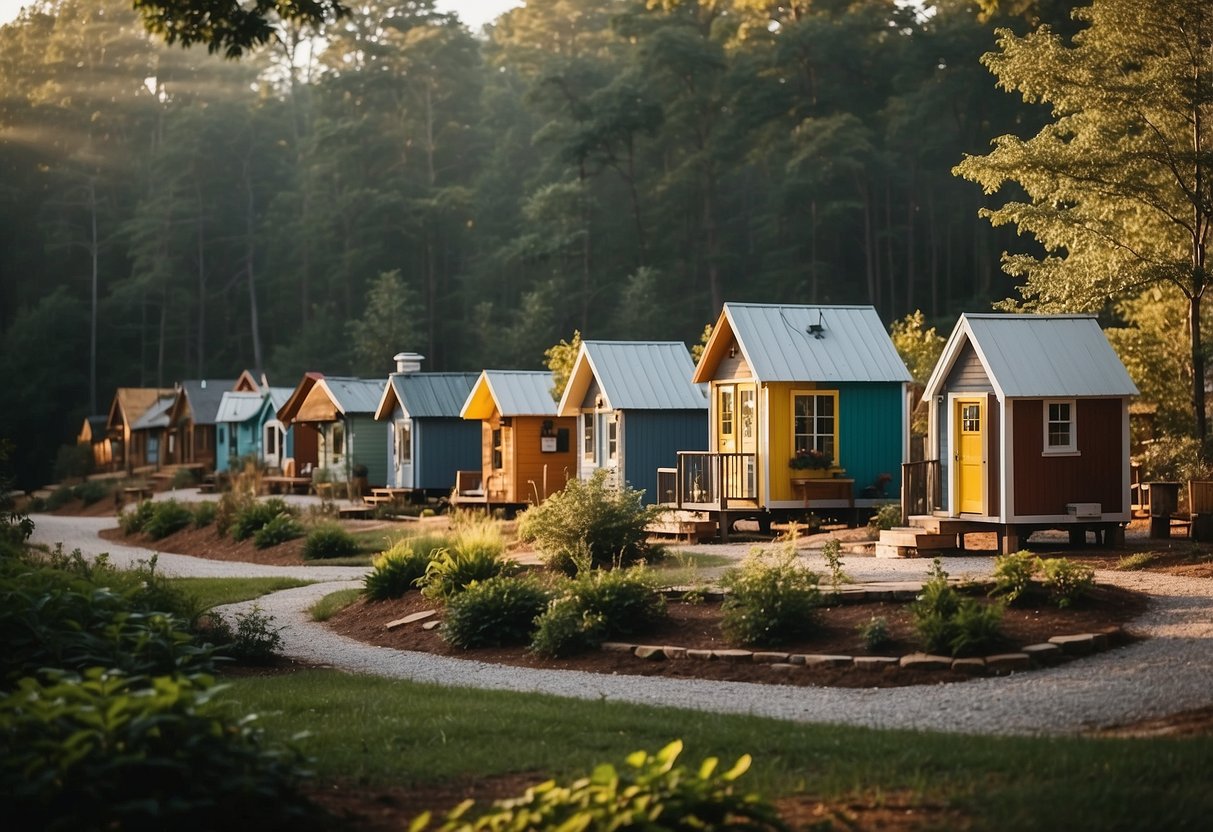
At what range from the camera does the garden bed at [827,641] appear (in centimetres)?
1248

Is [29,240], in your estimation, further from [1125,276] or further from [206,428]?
[1125,276]

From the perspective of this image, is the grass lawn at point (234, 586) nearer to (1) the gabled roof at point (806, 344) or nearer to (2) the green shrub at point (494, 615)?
(2) the green shrub at point (494, 615)

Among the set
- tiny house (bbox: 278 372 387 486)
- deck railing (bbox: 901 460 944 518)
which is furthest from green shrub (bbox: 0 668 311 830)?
tiny house (bbox: 278 372 387 486)

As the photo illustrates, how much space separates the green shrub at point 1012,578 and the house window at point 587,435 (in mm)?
18952

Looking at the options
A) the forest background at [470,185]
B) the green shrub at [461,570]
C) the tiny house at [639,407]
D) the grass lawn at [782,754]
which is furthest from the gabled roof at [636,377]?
the forest background at [470,185]

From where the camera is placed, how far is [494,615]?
15.2m

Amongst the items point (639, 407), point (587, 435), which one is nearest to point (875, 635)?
point (639, 407)

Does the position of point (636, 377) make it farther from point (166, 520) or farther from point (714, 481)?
point (166, 520)

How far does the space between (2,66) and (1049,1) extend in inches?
2503

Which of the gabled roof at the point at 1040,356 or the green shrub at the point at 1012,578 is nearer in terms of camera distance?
the green shrub at the point at 1012,578

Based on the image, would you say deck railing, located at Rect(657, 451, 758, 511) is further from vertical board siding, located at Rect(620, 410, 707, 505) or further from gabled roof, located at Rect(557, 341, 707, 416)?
gabled roof, located at Rect(557, 341, 707, 416)

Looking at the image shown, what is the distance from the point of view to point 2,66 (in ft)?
290

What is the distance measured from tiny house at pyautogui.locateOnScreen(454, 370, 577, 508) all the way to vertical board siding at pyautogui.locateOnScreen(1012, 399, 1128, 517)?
1549 cm

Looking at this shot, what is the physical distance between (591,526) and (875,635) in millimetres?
6820
